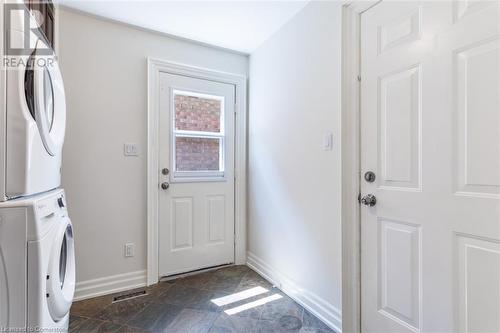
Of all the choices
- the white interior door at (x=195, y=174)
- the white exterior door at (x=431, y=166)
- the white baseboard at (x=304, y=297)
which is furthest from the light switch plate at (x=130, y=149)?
the white exterior door at (x=431, y=166)

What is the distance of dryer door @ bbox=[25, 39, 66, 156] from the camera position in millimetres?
979

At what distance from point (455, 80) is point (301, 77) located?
1.03 meters

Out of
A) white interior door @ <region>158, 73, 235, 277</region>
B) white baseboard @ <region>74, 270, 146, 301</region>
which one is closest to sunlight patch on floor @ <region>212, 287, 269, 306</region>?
white interior door @ <region>158, 73, 235, 277</region>

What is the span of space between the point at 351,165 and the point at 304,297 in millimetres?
1080

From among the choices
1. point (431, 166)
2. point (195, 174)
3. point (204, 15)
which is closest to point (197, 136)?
point (195, 174)

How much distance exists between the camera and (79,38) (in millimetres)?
1999

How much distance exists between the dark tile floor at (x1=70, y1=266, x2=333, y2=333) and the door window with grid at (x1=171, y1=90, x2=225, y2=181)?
102 cm

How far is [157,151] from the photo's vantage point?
2.28m

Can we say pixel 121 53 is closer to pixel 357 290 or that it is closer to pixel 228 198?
pixel 228 198

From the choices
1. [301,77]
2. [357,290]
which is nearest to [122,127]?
[301,77]

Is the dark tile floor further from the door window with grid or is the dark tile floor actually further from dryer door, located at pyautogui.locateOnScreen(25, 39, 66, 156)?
dryer door, located at pyautogui.locateOnScreen(25, 39, 66, 156)

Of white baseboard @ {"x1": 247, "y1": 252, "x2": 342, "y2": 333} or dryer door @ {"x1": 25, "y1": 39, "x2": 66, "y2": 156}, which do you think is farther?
white baseboard @ {"x1": 247, "y1": 252, "x2": 342, "y2": 333}

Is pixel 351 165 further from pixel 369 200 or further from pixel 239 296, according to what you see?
pixel 239 296

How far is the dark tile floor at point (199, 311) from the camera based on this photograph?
1665mm
